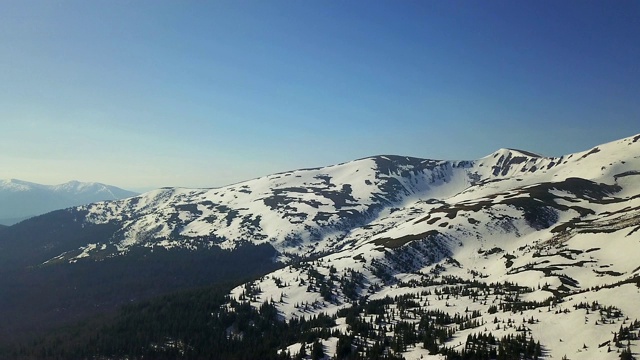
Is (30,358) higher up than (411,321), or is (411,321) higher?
(411,321)

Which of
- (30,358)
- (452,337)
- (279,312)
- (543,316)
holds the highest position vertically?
(543,316)

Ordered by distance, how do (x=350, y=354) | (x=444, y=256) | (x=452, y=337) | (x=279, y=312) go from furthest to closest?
1. (x=444, y=256)
2. (x=279, y=312)
3. (x=350, y=354)
4. (x=452, y=337)

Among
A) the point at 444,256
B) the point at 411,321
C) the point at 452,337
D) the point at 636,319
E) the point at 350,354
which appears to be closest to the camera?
the point at 636,319

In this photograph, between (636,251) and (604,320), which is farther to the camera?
(636,251)

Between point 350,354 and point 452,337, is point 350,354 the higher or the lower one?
the lower one

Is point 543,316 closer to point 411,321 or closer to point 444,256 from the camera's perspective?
point 411,321

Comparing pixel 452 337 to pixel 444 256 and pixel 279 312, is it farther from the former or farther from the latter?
pixel 444 256

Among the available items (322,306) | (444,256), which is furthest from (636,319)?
(444,256)

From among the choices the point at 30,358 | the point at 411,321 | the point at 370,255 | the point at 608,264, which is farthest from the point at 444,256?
the point at 30,358

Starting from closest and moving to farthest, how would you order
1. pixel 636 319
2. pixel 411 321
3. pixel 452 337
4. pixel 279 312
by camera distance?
pixel 636 319, pixel 452 337, pixel 411 321, pixel 279 312
